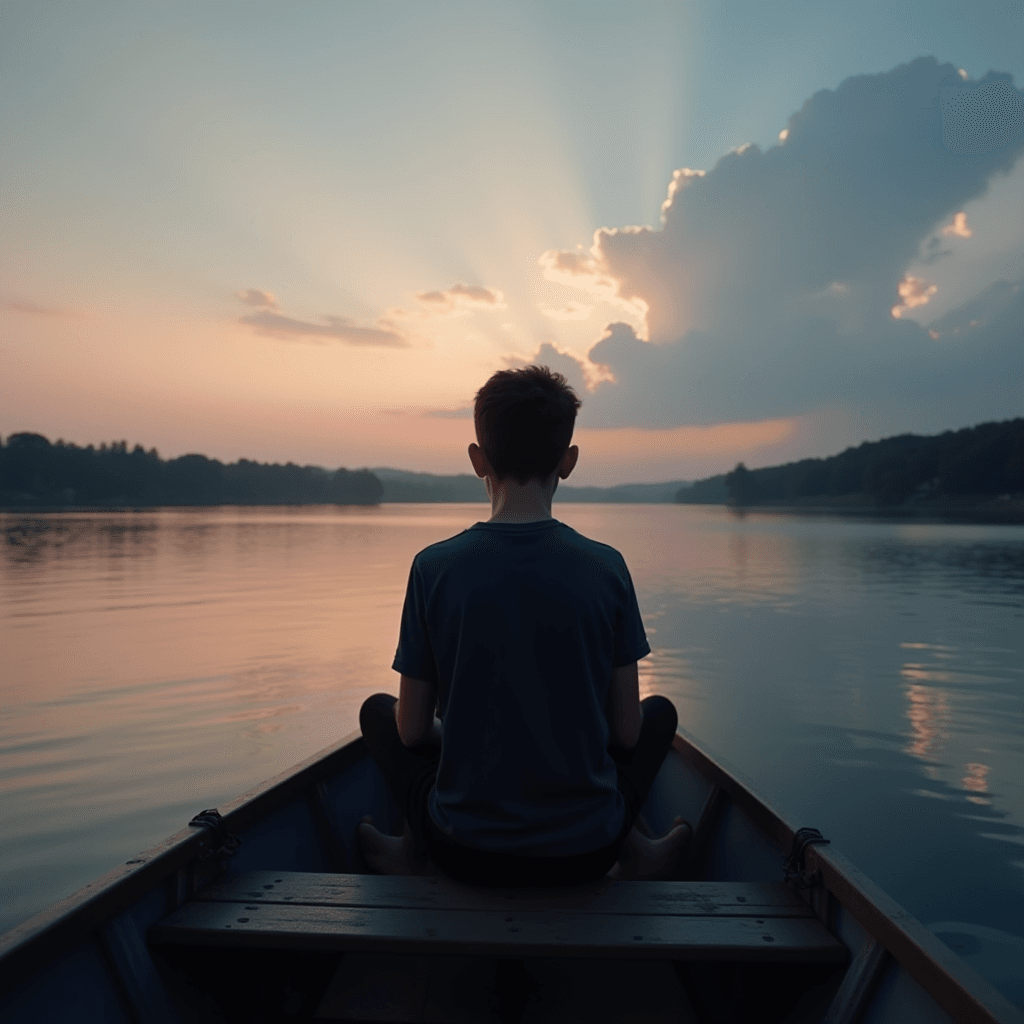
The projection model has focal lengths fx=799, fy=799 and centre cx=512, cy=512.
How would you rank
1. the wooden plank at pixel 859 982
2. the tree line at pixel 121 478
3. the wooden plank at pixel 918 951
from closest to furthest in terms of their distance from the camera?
the wooden plank at pixel 918 951 < the wooden plank at pixel 859 982 < the tree line at pixel 121 478

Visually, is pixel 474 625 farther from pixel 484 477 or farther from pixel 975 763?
pixel 975 763

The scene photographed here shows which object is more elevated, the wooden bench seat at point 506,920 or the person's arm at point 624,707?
the person's arm at point 624,707

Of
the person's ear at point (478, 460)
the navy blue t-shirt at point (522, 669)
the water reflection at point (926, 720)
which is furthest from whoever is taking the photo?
the water reflection at point (926, 720)

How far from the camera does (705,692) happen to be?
1198cm

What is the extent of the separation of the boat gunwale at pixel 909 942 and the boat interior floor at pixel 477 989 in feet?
0.94

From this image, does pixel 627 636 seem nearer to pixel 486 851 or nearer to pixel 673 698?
pixel 486 851

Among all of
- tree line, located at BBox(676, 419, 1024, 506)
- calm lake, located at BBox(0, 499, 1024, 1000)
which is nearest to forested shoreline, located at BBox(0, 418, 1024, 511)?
tree line, located at BBox(676, 419, 1024, 506)

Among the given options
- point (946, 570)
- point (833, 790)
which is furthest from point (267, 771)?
point (946, 570)

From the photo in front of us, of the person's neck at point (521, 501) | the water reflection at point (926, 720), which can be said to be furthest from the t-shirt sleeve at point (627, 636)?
the water reflection at point (926, 720)

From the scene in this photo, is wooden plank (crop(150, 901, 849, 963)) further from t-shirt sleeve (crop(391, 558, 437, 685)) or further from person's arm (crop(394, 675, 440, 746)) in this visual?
t-shirt sleeve (crop(391, 558, 437, 685))

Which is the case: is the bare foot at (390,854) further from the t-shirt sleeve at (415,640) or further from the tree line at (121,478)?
the tree line at (121,478)

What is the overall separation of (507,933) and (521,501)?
1398 mm

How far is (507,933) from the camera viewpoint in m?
2.56

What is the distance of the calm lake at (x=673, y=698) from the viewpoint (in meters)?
6.44
